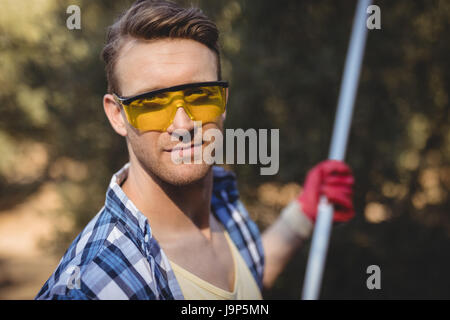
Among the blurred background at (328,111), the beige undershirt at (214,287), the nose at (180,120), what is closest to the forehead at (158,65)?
the nose at (180,120)

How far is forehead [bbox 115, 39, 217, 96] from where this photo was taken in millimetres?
1783

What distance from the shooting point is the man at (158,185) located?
159 cm

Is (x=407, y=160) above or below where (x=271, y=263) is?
above

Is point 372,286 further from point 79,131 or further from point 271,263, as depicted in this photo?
point 79,131

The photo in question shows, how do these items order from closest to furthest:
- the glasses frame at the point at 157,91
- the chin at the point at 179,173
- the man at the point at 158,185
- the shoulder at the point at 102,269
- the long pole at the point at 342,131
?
the shoulder at the point at 102,269 → the man at the point at 158,185 → the glasses frame at the point at 157,91 → the chin at the point at 179,173 → the long pole at the point at 342,131

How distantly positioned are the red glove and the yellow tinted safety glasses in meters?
1.26

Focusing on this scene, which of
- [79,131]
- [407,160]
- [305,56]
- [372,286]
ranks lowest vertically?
[372,286]

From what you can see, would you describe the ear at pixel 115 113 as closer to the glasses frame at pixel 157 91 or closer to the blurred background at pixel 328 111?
the glasses frame at pixel 157 91

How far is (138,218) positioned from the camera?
5.84 ft

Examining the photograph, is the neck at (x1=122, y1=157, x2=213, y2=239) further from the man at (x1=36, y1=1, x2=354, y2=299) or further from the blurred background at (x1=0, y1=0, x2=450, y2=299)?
the blurred background at (x1=0, y1=0, x2=450, y2=299)

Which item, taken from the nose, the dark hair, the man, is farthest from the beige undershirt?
the dark hair
